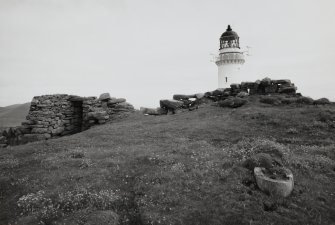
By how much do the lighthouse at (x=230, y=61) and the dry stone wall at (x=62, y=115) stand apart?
2794 cm

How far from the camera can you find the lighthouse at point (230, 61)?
5544cm

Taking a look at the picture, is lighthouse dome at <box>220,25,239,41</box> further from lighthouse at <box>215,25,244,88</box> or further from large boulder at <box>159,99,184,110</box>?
large boulder at <box>159,99,184,110</box>

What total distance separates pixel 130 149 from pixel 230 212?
8794mm

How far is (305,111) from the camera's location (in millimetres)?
23297

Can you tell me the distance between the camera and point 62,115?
30125 millimetres

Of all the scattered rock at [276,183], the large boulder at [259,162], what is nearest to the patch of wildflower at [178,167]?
the large boulder at [259,162]

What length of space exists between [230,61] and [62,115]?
35748 mm

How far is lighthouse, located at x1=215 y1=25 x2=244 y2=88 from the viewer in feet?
182

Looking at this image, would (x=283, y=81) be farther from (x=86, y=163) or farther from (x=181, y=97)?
(x=86, y=163)

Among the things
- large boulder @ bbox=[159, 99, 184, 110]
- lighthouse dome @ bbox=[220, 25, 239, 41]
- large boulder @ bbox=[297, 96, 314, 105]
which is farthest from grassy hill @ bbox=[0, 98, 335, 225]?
lighthouse dome @ bbox=[220, 25, 239, 41]

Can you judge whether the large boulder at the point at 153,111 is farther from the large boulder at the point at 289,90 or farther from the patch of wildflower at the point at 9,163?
the patch of wildflower at the point at 9,163

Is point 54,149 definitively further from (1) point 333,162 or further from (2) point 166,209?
(1) point 333,162

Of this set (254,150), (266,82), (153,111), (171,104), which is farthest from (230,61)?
(254,150)

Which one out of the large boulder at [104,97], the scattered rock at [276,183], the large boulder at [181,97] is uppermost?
the large boulder at [104,97]
